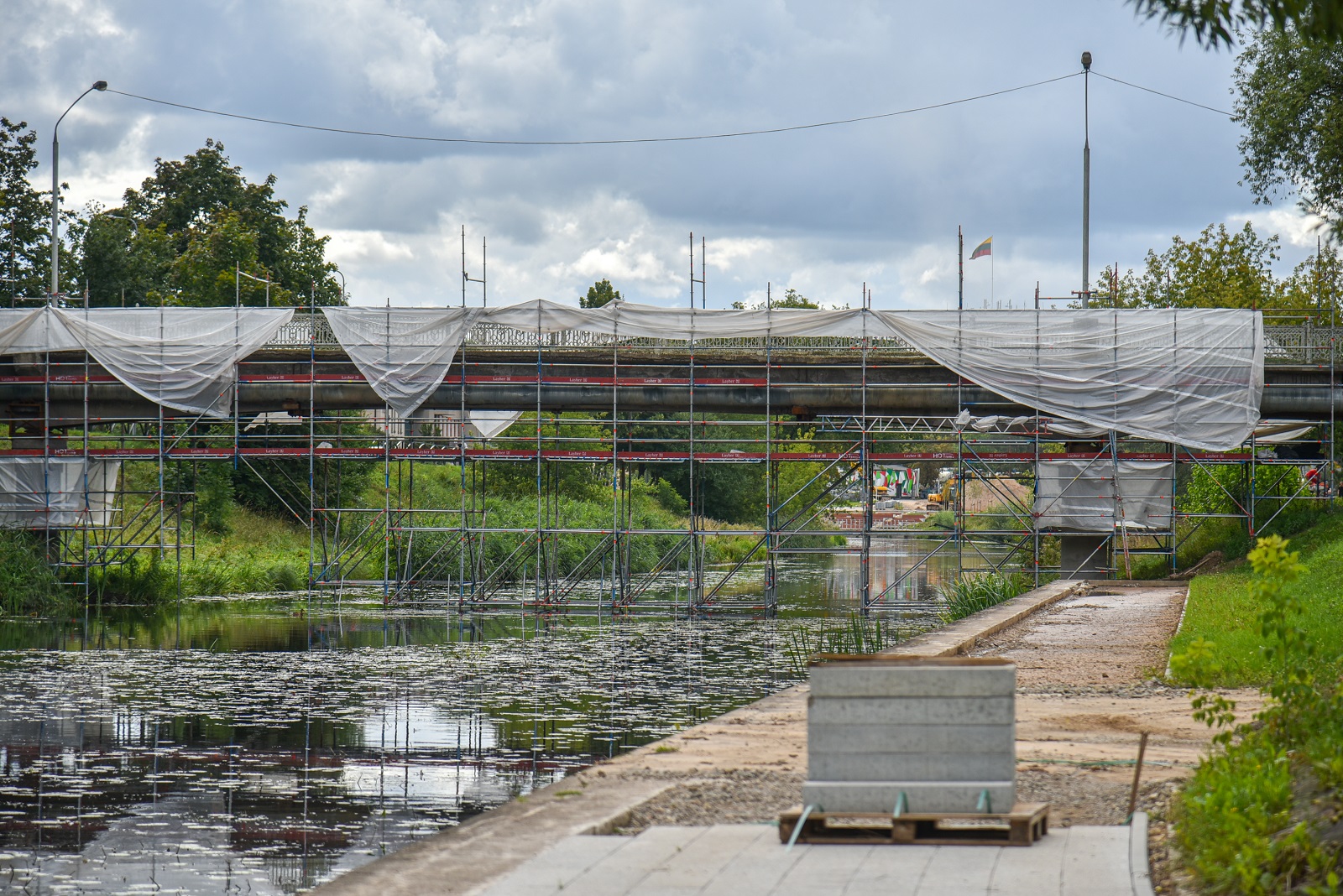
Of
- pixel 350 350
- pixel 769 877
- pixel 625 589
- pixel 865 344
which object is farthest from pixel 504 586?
pixel 769 877

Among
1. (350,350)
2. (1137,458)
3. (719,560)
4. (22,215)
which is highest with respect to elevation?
(22,215)

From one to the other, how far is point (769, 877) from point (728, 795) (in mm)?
2117

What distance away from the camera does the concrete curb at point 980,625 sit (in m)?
15.5

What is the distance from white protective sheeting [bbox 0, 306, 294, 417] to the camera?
29.2 m

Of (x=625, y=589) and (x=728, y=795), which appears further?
(x=625, y=589)

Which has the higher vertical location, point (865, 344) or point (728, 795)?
point (865, 344)

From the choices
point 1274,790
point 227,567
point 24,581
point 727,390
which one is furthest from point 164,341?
point 1274,790

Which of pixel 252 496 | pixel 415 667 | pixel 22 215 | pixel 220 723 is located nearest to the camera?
pixel 220 723

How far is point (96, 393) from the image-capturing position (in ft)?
99.6

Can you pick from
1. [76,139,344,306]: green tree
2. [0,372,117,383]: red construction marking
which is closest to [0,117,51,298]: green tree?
[76,139,344,306]: green tree

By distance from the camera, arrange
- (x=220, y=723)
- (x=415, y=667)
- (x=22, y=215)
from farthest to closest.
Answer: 1. (x=22, y=215)
2. (x=415, y=667)
3. (x=220, y=723)

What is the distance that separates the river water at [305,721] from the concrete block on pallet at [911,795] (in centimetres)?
340

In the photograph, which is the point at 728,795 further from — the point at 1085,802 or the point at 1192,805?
the point at 1192,805

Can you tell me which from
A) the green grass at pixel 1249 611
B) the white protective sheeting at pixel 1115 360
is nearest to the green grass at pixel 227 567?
the white protective sheeting at pixel 1115 360
